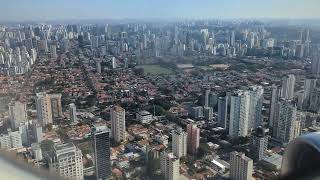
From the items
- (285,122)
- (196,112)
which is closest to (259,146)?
(285,122)

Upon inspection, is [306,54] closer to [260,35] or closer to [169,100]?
[260,35]

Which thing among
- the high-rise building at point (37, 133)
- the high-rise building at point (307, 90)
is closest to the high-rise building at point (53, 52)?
the high-rise building at point (37, 133)

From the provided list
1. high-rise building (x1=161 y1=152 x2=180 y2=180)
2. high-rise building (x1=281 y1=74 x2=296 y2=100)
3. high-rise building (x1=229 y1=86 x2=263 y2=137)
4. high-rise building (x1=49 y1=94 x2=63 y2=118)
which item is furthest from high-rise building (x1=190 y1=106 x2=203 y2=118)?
high-rise building (x1=161 y1=152 x2=180 y2=180)

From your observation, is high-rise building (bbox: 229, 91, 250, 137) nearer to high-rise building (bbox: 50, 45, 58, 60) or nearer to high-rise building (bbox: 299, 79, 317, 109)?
high-rise building (bbox: 299, 79, 317, 109)

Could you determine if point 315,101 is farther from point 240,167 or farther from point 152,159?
point 152,159

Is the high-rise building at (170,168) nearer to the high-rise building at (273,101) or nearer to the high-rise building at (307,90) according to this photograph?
the high-rise building at (273,101)

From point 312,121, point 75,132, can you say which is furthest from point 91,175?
point 312,121
